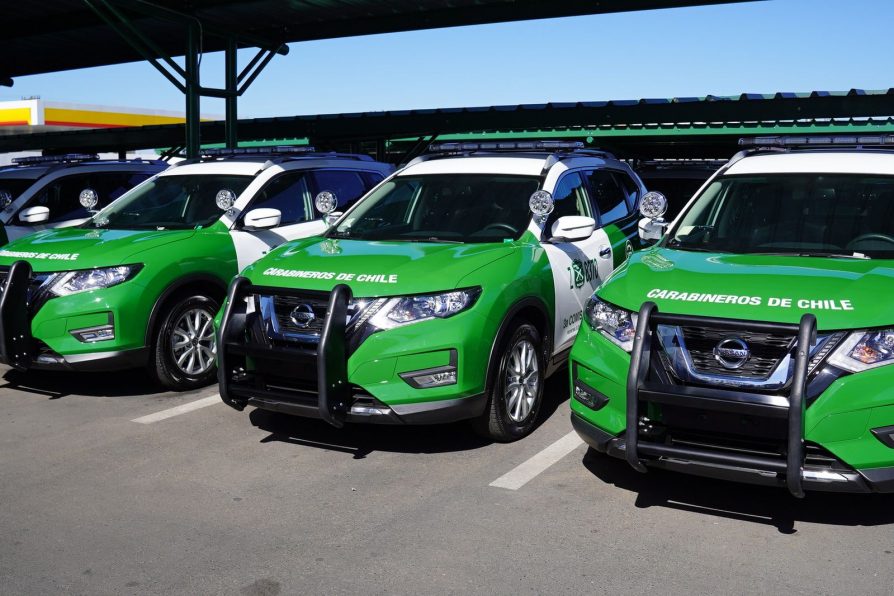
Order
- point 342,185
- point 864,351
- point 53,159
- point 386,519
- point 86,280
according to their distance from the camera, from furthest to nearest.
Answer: point 53,159 < point 342,185 < point 86,280 < point 386,519 < point 864,351

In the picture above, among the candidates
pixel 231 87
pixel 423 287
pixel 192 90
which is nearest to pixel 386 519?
pixel 423 287

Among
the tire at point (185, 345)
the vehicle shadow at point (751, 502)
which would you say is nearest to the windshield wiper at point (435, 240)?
the tire at point (185, 345)

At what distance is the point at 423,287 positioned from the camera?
18.3 feet

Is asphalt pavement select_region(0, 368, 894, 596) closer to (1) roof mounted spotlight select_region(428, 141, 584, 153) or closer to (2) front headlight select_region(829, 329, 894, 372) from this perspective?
(2) front headlight select_region(829, 329, 894, 372)

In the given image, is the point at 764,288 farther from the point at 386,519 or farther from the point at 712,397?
the point at 386,519

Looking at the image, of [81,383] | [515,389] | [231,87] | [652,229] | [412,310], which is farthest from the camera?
[231,87]

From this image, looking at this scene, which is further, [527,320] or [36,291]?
[36,291]

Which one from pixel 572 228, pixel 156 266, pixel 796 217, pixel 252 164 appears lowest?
pixel 156 266

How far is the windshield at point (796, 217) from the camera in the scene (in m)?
5.63

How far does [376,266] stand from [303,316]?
54 cm

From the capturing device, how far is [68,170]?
1065 cm

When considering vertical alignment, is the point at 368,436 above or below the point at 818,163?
below

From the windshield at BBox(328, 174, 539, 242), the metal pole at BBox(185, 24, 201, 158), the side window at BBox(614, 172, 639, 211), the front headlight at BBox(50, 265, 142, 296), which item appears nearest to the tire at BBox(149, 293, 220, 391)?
the front headlight at BBox(50, 265, 142, 296)

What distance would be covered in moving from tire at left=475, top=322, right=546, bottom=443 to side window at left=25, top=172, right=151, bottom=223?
627cm
